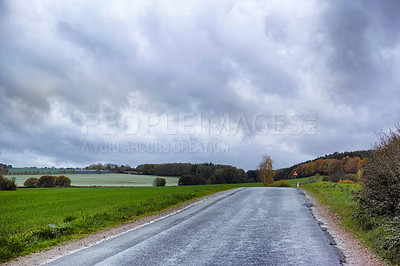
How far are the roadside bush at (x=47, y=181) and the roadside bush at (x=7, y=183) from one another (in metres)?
15.0

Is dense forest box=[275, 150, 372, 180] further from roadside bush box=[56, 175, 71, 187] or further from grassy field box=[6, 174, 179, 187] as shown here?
roadside bush box=[56, 175, 71, 187]

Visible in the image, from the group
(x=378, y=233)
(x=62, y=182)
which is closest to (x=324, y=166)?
(x=62, y=182)

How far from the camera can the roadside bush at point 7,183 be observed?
44.2 meters

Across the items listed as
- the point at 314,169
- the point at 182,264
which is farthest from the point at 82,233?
the point at 314,169

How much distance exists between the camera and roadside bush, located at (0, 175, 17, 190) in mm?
44156

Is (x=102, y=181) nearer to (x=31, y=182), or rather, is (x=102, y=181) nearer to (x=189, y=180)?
(x=31, y=182)

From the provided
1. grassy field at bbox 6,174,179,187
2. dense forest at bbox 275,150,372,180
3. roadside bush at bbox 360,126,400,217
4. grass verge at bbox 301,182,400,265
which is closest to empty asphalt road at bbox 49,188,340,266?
grass verge at bbox 301,182,400,265

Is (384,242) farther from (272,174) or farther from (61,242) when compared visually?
(272,174)

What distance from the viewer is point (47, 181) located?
198 feet

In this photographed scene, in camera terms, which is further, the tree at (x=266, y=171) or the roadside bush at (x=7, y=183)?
the tree at (x=266, y=171)

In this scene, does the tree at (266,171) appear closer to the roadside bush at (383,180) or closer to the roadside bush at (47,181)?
the roadside bush at (47,181)

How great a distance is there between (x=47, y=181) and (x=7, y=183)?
52.9 ft

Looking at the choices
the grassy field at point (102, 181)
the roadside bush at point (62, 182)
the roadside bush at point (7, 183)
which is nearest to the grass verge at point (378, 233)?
the roadside bush at point (7, 183)

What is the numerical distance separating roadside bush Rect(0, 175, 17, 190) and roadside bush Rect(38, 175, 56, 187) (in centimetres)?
1495
